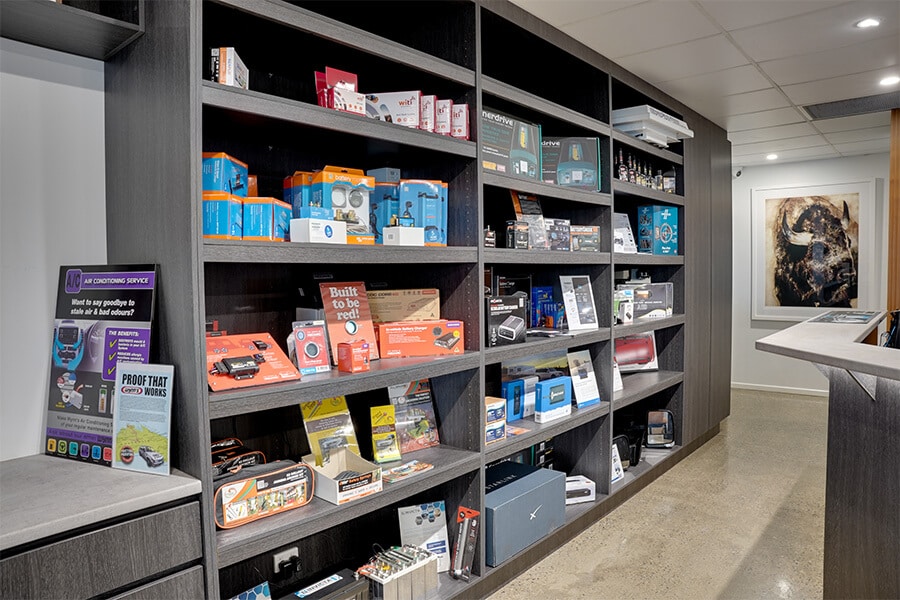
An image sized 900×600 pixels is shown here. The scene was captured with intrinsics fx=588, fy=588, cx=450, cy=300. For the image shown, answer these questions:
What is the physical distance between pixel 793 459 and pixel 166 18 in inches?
186

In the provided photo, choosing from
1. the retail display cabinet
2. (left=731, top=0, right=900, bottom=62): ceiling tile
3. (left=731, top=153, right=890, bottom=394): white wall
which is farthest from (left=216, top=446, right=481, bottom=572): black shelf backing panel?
(left=731, top=153, right=890, bottom=394): white wall

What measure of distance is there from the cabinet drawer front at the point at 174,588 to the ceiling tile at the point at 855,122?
521 cm

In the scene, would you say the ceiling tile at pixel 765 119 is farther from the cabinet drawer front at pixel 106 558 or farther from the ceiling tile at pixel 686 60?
the cabinet drawer front at pixel 106 558

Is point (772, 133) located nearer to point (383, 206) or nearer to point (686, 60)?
point (686, 60)

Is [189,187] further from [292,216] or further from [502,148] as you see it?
[502,148]

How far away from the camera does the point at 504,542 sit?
258 centimetres

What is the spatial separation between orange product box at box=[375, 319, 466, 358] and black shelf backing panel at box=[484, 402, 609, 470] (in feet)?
1.63

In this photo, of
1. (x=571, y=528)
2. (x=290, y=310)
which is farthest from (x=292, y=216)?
(x=571, y=528)

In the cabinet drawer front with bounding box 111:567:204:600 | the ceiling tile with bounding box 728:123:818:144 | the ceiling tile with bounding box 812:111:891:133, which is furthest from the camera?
the ceiling tile with bounding box 728:123:818:144

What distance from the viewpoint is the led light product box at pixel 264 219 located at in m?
1.79

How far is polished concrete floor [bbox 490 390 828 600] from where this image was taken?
260 centimetres

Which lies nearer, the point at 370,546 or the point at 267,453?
the point at 267,453

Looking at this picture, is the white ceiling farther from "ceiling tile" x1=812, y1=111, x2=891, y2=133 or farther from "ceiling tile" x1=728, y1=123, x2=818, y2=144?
"ceiling tile" x1=728, y1=123, x2=818, y2=144

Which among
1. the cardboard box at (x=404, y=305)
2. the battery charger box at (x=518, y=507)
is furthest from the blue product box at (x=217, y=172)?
the battery charger box at (x=518, y=507)
